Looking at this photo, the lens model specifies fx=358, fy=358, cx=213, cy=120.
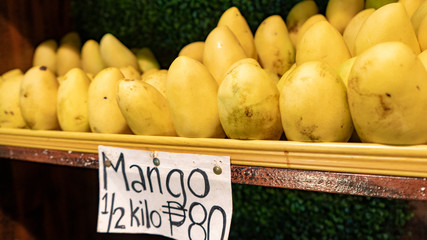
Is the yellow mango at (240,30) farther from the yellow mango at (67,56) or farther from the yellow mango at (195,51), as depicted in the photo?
the yellow mango at (67,56)

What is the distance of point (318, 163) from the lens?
0.46 metres

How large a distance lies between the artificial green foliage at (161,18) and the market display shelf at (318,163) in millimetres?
481

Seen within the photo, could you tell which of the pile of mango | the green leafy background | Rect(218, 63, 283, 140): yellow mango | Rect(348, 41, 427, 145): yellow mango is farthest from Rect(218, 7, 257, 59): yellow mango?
Rect(348, 41, 427, 145): yellow mango

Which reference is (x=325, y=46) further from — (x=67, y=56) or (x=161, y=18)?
(x=67, y=56)

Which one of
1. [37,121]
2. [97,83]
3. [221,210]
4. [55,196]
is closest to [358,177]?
[221,210]

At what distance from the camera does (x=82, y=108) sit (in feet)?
2.45

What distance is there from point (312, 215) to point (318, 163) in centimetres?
57

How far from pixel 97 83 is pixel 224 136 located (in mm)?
289

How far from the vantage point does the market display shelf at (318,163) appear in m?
0.41

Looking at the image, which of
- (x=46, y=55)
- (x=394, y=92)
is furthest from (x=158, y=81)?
(x=46, y=55)

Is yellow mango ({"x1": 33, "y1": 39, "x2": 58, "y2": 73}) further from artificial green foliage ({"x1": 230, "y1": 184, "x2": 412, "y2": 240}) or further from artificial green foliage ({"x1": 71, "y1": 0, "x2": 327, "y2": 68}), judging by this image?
artificial green foliage ({"x1": 230, "y1": 184, "x2": 412, "y2": 240})

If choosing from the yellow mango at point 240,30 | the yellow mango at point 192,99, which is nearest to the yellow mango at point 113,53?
the yellow mango at point 240,30

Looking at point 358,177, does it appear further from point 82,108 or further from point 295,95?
point 82,108

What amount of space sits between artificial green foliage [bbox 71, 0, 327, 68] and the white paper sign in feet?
1.61
